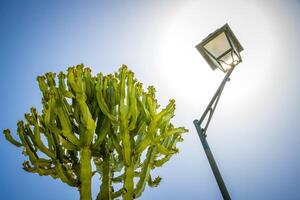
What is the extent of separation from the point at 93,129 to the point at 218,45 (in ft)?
9.10

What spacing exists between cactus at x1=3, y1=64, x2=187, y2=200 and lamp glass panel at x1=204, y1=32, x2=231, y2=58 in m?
1.60

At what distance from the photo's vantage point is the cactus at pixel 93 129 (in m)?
3.07

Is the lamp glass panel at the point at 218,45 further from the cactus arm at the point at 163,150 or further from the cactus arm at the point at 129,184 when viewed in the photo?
the cactus arm at the point at 129,184

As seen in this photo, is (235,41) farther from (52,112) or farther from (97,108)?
(52,112)

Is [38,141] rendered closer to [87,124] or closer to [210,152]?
[87,124]

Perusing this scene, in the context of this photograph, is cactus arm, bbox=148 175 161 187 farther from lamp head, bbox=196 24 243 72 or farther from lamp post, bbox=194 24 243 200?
lamp head, bbox=196 24 243 72

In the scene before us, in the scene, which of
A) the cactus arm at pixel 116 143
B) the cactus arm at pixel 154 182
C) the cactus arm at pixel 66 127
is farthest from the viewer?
the cactus arm at pixel 154 182

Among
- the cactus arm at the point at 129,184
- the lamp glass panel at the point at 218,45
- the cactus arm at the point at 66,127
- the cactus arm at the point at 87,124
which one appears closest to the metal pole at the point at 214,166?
the lamp glass panel at the point at 218,45

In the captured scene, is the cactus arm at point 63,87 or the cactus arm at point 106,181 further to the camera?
the cactus arm at point 63,87

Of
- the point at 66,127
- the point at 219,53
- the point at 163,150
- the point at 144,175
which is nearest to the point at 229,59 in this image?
the point at 219,53

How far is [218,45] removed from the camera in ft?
15.3

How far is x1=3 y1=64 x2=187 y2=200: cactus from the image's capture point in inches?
121

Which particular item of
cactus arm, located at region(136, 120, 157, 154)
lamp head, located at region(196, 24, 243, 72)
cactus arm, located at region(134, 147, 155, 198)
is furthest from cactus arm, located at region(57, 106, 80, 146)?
lamp head, located at region(196, 24, 243, 72)

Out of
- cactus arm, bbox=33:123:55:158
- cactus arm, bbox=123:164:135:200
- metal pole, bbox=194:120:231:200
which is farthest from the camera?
metal pole, bbox=194:120:231:200
